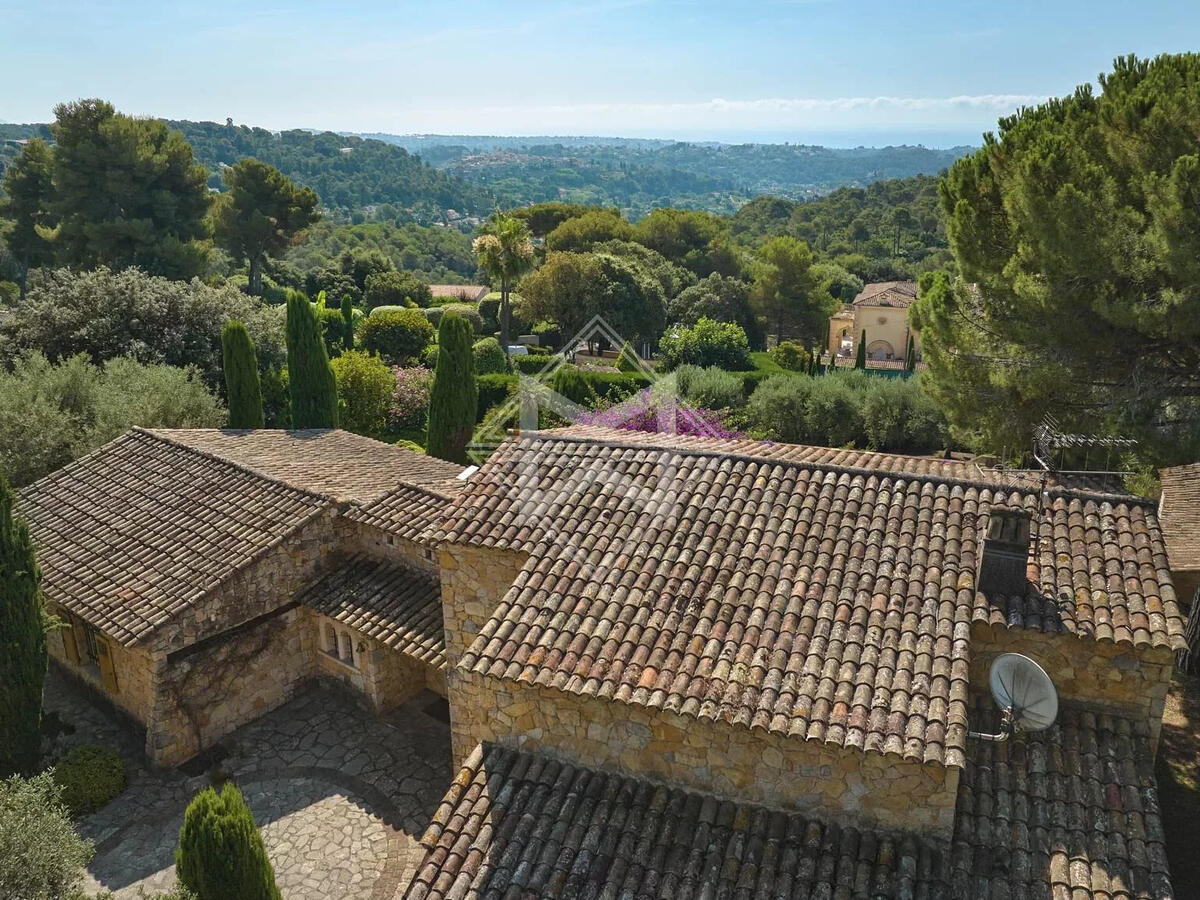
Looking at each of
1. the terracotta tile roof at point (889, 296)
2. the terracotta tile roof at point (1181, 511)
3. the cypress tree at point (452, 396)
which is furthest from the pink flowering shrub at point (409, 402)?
the terracotta tile roof at point (889, 296)

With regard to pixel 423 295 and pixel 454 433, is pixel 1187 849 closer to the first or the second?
pixel 454 433

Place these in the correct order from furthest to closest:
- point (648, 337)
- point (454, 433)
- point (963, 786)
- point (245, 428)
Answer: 1. point (648, 337)
2. point (454, 433)
3. point (245, 428)
4. point (963, 786)

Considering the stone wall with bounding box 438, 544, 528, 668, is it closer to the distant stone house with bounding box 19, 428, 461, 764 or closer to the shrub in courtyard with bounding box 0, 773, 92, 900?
the distant stone house with bounding box 19, 428, 461, 764

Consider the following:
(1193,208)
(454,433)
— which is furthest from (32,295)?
(1193,208)

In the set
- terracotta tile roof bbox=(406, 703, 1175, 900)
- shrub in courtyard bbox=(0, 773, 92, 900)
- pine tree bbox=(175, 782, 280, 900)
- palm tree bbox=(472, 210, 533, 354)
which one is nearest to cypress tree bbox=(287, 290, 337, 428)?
shrub in courtyard bbox=(0, 773, 92, 900)

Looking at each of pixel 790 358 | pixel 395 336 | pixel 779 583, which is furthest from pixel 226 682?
pixel 790 358

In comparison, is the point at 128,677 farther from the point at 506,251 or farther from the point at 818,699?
the point at 506,251

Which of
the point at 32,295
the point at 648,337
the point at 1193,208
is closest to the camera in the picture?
the point at 1193,208

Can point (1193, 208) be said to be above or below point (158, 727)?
above
